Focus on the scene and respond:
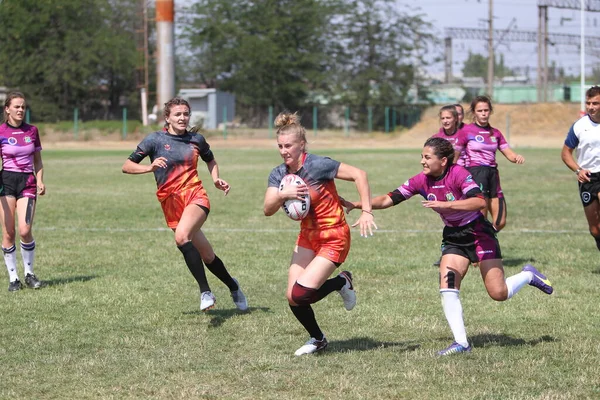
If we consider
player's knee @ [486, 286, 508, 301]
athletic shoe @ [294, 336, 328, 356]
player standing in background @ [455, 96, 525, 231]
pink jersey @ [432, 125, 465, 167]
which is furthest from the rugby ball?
player standing in background @ [455, 96, 525, 231]

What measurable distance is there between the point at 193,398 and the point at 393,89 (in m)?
66.2

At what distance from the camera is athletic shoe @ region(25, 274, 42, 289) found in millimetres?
9852

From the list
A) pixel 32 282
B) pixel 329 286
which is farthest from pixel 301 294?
pixel 32 282

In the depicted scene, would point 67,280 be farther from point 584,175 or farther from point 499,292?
point 584,175

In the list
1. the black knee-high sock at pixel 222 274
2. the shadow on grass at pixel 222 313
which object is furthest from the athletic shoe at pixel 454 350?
the black knee-high sock at pixel 222 274

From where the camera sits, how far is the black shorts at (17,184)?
1004 centimetres

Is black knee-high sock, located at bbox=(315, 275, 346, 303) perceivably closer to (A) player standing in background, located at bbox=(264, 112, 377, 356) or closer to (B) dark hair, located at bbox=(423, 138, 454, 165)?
(A) player standing in background, located at bbox=(264, 112, 377, 356)

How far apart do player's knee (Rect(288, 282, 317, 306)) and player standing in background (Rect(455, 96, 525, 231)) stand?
18.0 ft

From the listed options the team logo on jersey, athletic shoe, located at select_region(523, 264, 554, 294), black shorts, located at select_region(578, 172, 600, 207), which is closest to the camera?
athletic shoe, located at select_region(523, 264, 554, 294)

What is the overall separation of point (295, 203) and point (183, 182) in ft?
7.56

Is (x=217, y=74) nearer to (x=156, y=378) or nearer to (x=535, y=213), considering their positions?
(x=535, y=213)

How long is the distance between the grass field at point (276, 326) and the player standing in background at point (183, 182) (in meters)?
0.51

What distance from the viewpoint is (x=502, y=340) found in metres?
7.34

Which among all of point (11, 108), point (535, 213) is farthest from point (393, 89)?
point (11, 108)
